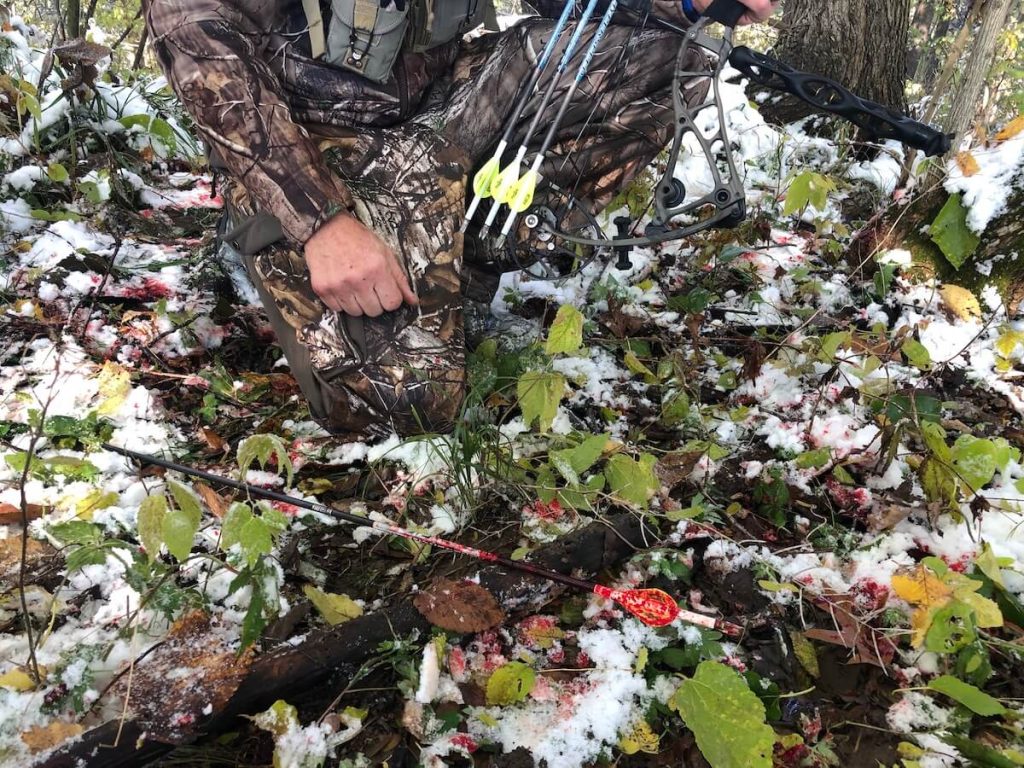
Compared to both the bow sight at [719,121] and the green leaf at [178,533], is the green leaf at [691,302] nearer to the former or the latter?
the bow sight at [719,121]

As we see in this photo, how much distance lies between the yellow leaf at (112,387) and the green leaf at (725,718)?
183 centimetres

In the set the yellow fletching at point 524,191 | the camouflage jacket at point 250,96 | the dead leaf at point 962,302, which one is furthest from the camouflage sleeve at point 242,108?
the dead leaf at point 962,302

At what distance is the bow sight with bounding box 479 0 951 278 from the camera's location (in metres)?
2.02

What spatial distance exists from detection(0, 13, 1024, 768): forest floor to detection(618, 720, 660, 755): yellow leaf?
1cm

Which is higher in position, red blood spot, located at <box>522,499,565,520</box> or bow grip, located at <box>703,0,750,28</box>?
bow grip, located at <box>703,0,750,28</box>

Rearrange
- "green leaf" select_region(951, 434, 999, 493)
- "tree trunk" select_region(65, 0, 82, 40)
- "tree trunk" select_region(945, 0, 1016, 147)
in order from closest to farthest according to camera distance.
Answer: "green leaf" select_region(951, 434, 999, 493)
"tree trunk" select_region(945, 0, 1016, 147)
"tree trunk" select_region(65, 0, 82, 40)

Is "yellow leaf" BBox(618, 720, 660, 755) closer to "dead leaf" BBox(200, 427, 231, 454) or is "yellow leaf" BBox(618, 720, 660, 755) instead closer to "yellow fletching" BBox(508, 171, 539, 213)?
"dead leaf" BBox(200, 427, 231, 454)

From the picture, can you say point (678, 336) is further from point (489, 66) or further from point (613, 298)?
point (489, 66)

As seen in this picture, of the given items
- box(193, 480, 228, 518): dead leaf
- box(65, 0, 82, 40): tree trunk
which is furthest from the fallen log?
box(65, 0, 82, 40): tree trunk

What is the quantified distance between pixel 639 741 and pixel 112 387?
1865 mm

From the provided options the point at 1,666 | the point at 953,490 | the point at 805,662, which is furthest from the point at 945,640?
the point at 1,666

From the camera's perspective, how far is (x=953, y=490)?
1630 millimetres

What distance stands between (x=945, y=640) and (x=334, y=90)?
7.68ft

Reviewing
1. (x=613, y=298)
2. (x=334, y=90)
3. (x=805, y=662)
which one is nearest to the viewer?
(x=805, y=662)
